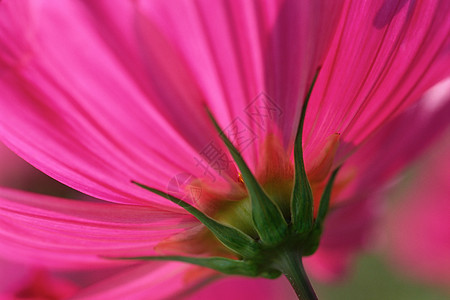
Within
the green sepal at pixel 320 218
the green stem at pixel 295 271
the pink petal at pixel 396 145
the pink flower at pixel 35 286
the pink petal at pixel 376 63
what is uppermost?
the pink flower at pixel 35 286

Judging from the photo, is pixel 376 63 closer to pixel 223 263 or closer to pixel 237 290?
pixel 223 263

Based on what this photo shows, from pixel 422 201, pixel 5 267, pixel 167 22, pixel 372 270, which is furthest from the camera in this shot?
pixel 372 270

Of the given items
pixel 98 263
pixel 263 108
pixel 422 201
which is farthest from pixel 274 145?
pixel 422 201

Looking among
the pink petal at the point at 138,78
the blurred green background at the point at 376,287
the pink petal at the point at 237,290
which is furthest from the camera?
the blurred green background at the point at 376,287

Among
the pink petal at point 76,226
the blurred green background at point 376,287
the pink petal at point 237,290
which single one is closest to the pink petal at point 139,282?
the pink petal at point 76,226

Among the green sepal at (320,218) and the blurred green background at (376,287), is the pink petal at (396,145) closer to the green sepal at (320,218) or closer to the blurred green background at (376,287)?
the green sepal at (320,218)

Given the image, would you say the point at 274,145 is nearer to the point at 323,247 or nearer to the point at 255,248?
the point at 255,248

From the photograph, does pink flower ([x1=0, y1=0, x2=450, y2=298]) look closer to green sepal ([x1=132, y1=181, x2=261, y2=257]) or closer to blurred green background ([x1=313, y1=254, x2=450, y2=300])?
green sepal ([x1=132, y1=181, x2=261, y2=257])
